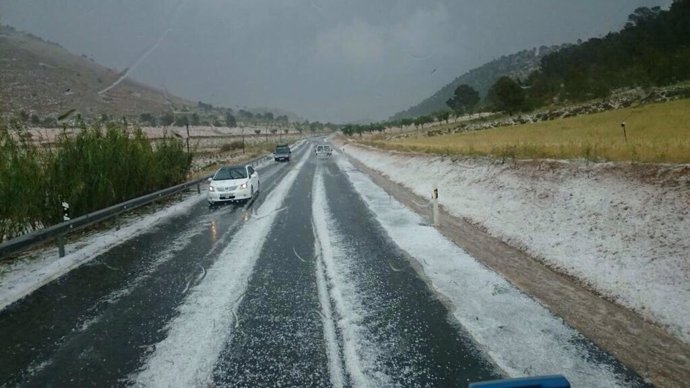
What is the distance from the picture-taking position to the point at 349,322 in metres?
5.46

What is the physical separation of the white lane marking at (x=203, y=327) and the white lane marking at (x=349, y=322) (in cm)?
144

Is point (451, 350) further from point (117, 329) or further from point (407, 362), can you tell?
point (117, 329)

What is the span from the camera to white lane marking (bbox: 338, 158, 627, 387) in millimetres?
4234

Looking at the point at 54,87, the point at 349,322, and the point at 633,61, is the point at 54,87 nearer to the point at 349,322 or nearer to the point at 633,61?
the point at 349,322

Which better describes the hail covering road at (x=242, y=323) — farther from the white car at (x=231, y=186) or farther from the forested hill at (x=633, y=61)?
the forested hill at (x=633, y=61)

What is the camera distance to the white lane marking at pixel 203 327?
427 centimetres

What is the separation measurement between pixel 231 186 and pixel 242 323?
12.0 meters

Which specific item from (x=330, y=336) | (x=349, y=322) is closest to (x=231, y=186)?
(x=349, y=322)

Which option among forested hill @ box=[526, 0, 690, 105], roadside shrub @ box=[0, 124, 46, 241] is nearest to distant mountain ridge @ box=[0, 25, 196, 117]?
roadside shrub @ box=[0, 124, 46, 241]

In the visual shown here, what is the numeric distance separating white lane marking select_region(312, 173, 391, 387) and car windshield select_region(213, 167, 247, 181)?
8.67 meters

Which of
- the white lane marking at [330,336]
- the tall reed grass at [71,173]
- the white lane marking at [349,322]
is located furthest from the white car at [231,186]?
the white lane marking at [330,336]

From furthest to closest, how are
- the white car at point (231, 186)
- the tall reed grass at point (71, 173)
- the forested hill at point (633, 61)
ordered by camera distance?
the forested hill at point (633, 61) → the white car at point (231, 186) → the tall reed grass at point (71, 173)

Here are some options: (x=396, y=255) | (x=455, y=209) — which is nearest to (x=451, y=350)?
(x=396, y=255)

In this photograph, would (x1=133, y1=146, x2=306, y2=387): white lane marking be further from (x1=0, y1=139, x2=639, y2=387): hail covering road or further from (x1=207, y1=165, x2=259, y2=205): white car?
(x1=207, y1=165, x2=259, y2=205): white car
